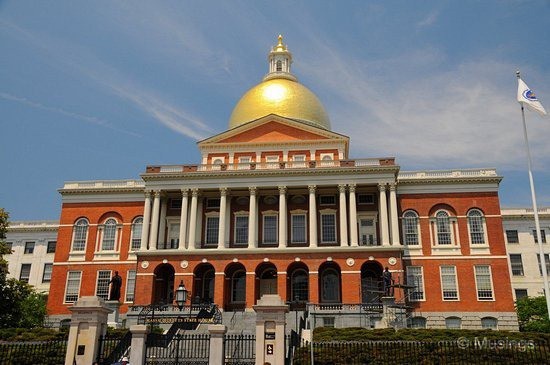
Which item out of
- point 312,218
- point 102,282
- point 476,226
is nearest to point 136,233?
point 102,282

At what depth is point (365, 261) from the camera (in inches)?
1925

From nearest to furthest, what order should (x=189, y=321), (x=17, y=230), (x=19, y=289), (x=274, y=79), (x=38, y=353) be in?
(x=38, y=353), (x=189, y=321), (x=19, y=289), (x=274, y=79), (x=17, y=230)

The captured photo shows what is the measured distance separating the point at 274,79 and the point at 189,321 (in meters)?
35.4

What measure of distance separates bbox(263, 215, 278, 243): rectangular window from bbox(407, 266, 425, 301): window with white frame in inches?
485

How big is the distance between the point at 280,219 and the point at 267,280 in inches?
234

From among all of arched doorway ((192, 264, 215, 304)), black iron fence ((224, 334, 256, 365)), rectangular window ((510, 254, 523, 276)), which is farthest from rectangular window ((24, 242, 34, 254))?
rectangular window ((510, 254, 523, 276))

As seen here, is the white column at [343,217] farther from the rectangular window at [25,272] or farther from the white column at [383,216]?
the rectangular window at [25,272]

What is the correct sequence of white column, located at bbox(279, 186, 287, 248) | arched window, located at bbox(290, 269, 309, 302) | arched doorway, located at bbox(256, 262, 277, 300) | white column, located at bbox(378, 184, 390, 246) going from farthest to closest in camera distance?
arched doorway, located at bbox(256, 262, 277, 300)
arched window, located at bbox(290, 269, 309, 302)
white column, located at bbox(279, 186, 287, 248)
white column, located at bbox(378, 184, 390, 246)

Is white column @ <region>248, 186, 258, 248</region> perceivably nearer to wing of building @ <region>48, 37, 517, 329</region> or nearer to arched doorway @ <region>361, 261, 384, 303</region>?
wing of building @ <region>48, 37, 517, 329</region>

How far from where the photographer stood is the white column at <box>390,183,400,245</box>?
49219 mm

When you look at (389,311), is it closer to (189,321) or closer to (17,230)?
(189,321)

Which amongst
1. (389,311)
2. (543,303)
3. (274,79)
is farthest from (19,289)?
(543,303)

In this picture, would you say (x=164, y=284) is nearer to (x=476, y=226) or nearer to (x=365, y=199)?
(x=365, y=199)

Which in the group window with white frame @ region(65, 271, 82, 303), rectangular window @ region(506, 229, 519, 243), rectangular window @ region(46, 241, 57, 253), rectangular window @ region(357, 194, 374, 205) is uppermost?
rectangular window @ region(357, 194, 374, 205)
